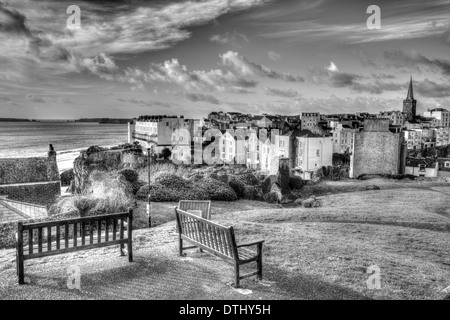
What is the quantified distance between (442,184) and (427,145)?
77.7m

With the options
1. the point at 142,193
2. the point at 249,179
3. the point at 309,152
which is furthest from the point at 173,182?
the point at 309,152

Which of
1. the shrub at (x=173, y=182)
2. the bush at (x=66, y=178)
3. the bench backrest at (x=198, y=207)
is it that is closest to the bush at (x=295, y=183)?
the shrub at (x=173, y=182)

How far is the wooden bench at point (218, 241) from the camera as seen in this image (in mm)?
6840

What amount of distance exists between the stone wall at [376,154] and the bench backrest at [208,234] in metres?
43.4

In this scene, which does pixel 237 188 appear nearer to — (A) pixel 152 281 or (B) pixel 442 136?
(A) pixel 152 281

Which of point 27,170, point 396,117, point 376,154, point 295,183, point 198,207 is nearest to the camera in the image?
point 198,207

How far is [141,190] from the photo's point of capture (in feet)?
61.7

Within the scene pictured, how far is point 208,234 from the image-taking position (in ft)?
25.1

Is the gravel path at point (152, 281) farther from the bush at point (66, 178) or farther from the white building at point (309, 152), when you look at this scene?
the white building at point (309, 152)

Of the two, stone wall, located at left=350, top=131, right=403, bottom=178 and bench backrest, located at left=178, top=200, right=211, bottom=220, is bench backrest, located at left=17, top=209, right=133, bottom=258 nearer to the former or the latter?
bench backrest, located at left=178, top=200, right=211, bottom=220

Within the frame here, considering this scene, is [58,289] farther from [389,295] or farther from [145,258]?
[389,295]

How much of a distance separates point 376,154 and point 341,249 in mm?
42948

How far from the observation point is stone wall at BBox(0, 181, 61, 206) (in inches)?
931
